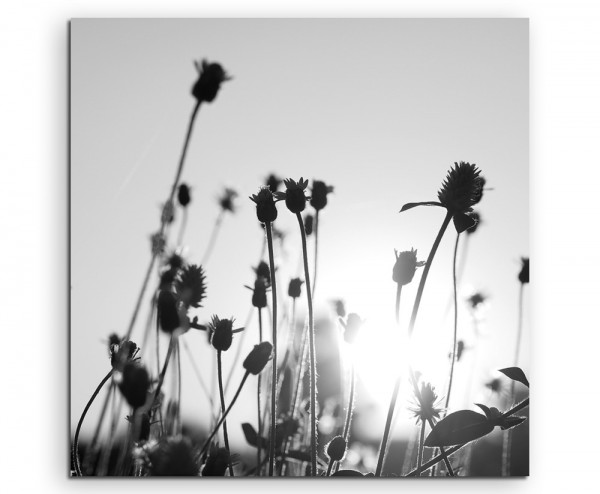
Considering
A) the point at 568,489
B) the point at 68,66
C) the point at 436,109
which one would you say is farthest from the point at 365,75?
the point at 568,489

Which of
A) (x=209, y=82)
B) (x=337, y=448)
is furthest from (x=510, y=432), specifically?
(x=209, y=82)

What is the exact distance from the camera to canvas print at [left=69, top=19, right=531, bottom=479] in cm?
145

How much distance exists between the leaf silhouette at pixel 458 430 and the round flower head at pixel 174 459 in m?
0.37

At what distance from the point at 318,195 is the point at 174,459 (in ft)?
2.18

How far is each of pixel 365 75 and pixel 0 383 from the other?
1.08 meters

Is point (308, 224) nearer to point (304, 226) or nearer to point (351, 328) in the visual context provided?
point (304, 226)

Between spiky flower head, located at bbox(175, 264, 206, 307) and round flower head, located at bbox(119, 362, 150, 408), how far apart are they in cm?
Answer: 26

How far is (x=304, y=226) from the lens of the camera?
55.9 inches

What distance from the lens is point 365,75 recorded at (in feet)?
5.45

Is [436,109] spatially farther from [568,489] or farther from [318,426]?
[568,489]

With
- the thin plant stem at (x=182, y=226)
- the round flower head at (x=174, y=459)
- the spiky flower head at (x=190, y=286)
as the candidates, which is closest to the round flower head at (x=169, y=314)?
the spiky flower head at (x=190, y=286)

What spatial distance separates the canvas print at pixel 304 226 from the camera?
1.45 m

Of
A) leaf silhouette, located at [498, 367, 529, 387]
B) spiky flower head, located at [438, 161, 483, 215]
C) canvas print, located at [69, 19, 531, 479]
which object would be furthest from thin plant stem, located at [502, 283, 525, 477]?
spiky flower head, located at [438, 161, 483, 215]

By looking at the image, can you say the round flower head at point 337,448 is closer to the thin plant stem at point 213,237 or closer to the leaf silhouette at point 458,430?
→ the leaf silhouette at point 458,430
